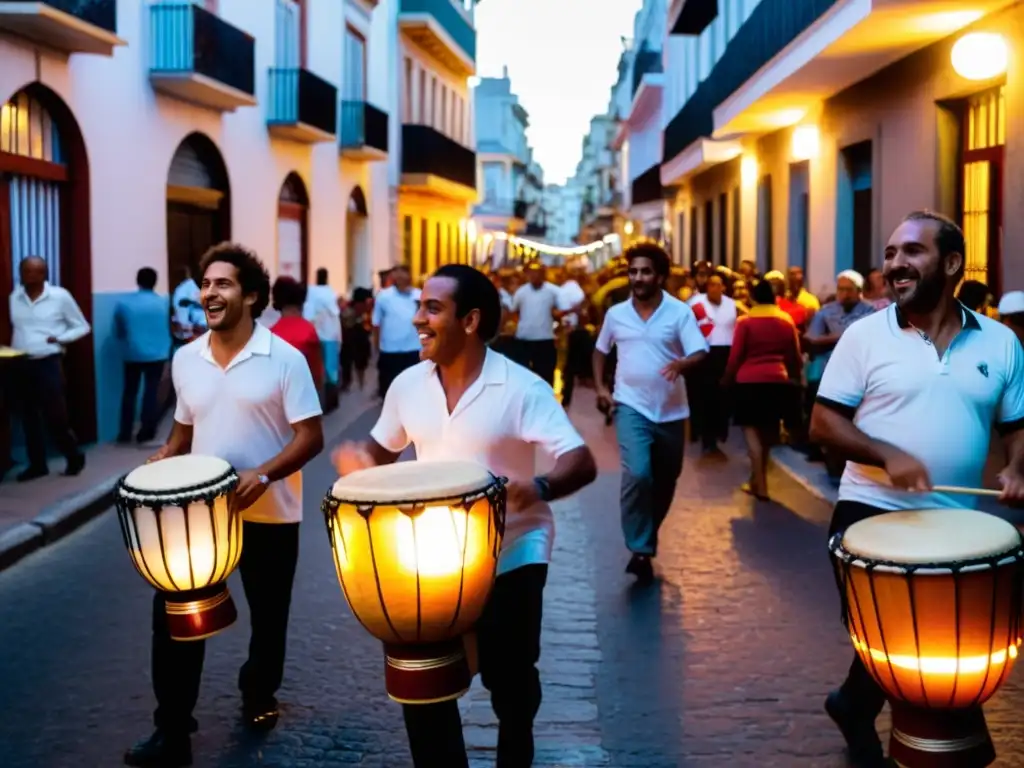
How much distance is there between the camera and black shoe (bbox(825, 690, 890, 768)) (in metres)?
5.07

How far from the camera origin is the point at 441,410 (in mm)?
4402

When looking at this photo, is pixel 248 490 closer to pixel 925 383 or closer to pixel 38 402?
pixel 925 383

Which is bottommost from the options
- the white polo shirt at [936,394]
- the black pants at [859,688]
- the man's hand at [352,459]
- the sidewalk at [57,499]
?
the sidewalk at [57,499]

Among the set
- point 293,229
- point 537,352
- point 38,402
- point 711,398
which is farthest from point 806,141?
point 38,402

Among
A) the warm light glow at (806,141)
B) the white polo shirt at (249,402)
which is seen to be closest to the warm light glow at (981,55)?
the warm light glow at (806,141)

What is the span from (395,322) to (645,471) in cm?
701

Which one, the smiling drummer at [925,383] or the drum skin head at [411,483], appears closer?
the drum skin head at [411,483]

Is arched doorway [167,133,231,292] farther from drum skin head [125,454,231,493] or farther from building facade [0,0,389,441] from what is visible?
drum skin head [125,454,231,493]

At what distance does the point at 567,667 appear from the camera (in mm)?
6426

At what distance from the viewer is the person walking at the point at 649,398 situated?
824cm

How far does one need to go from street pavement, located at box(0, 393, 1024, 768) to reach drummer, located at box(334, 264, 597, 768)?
Result: 2.96ft

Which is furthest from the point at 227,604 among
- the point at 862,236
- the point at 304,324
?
the point at 862,236

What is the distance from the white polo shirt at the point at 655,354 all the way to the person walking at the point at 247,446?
3189 millimetres

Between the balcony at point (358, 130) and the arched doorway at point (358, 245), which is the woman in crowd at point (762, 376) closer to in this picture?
the balcony at point (358, 130)
